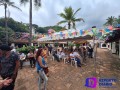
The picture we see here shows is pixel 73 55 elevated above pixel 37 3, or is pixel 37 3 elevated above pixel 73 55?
pixel 37 3

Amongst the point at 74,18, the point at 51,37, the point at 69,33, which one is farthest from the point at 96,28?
the point at 74,18

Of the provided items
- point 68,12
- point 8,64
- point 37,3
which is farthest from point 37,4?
point 8,64

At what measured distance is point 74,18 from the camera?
27.8 m

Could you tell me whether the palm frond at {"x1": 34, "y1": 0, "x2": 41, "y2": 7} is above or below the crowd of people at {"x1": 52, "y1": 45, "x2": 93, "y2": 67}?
above

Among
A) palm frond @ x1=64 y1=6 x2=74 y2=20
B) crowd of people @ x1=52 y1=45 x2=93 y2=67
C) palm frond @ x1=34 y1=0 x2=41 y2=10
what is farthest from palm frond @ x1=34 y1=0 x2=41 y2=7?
crowd of people @ x1=52 y1=45 x2=93 y2=67

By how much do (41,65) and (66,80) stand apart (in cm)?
328

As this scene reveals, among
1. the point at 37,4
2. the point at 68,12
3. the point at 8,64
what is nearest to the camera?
the point at 8,64

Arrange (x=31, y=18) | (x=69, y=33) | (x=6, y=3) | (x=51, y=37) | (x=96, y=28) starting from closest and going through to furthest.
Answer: (x=96, y=28)
(x=69, y=33)
(x=51, y=37)
(x=31, y=18)
(x=6, y=3)

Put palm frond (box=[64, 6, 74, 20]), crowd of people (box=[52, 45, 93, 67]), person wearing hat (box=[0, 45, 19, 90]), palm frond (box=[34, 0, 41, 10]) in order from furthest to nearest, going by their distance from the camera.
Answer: palm frond (box=[64, 6, 74, 20]), palm frond (box=[34, 0, 41, 10]), crowd of people (box=[52, 45, 93, 67]), person wearing hat (box=[0, 45, 19, 90])

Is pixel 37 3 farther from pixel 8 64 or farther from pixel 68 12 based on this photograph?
pixel 8 64

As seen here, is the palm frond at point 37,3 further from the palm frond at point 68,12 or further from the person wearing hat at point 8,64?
the person wearing hat at point 8,64

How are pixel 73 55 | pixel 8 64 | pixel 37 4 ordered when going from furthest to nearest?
pixel 37 4, pixel 73 55, pixel 8 64

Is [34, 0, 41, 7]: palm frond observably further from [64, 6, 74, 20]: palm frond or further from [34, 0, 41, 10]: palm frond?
A: [64, 6, 74, 20]: palm frond

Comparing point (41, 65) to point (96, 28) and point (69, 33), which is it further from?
point (69, 33)
